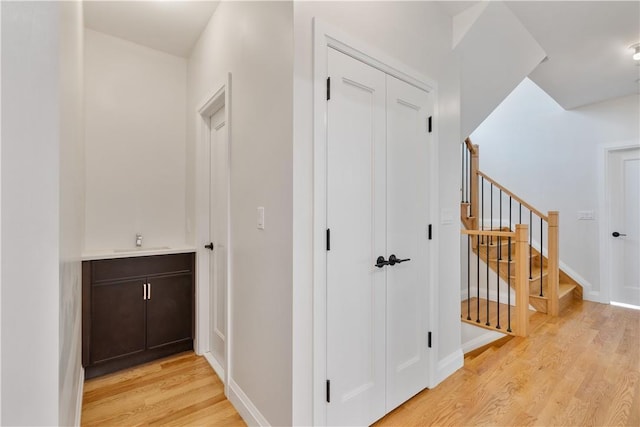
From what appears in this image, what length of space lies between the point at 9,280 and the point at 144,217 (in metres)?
2.51

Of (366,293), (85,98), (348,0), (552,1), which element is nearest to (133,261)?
(85,98)

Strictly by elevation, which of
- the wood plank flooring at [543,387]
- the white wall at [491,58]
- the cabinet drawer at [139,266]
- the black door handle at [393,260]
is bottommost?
the wood plank flooring at [543,387]

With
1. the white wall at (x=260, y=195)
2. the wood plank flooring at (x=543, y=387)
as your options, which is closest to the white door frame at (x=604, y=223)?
the wood plank flooring at (x=543, y=387)

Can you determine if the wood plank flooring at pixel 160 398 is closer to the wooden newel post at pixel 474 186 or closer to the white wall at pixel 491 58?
the white wall at pixel 491 58

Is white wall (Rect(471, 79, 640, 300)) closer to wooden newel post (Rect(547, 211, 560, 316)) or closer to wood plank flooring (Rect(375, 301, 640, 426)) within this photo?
wooden newel post (Rect(547, 211, 560, 316))

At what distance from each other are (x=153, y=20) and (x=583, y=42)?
3908 millimetres

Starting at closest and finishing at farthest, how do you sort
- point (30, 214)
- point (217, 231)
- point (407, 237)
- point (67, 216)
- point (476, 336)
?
1. point (30, 214)
2. point (67, 216)
3. point (407, 237)
4. point (217, 231)
5. point (476, 336)

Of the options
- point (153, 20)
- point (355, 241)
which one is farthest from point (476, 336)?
point (153, 20)

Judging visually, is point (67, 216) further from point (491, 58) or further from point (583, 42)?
point (583, 42)

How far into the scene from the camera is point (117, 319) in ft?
7.82

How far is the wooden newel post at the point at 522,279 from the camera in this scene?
117 inches

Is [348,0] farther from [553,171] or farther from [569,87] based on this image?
[553,171]

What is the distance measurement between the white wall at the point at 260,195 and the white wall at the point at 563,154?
5.02m

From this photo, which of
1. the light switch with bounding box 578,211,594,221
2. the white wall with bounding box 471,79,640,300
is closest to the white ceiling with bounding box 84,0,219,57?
the white wall with bounding box 471,79,640,300
